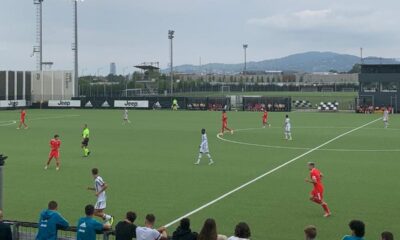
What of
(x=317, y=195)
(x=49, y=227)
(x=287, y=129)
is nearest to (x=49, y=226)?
(x=49, y=227)

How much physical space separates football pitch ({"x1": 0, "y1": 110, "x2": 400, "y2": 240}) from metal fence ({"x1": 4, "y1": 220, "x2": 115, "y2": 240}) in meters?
3.58

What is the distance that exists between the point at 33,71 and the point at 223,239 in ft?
277

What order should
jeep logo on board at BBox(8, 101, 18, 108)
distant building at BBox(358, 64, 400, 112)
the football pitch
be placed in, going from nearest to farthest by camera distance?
the football pitch → distant building at BBox(358, 64, 400, 112) → jeep logo on board at BBox(8, 101, 18, 108)

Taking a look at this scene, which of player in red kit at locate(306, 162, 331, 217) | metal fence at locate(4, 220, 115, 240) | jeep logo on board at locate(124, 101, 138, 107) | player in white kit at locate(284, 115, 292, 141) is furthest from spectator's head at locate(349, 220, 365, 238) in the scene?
jeep logo on board at locate(124, 101, 138, 107)

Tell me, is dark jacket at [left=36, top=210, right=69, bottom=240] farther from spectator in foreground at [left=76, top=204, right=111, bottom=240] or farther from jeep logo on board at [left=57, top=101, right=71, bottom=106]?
jeep logo on board at [left=57, top=101, right=71, bottom=106]

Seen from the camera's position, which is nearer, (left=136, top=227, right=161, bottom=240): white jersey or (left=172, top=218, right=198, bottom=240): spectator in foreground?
(left=172, top=218, right=198, bottom=240): spectator in foreground

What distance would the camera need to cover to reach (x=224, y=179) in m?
22.5

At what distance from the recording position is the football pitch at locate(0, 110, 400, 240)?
53.4 feet

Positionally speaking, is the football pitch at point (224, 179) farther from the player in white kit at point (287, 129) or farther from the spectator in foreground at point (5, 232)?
the spectator in foreground at point (5, 232)

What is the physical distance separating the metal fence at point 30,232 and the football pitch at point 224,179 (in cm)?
358

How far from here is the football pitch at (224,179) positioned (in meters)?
16.3

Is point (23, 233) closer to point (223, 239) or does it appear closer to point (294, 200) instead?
point (223, 239)

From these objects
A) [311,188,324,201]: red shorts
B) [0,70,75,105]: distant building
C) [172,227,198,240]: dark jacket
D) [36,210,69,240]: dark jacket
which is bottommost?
[311,188,324,201]: red shorts

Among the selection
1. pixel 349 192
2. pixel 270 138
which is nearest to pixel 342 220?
pixel 349 192
